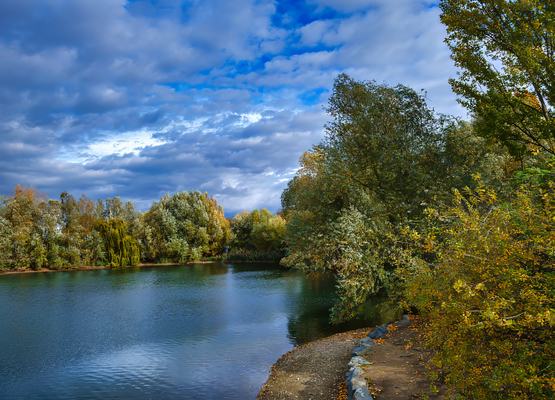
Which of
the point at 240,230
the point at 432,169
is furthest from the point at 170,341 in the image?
the point at 240,230

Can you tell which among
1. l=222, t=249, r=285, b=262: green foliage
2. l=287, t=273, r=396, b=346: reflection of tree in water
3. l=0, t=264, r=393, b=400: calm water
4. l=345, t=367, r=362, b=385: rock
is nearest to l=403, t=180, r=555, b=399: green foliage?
l=345, t=367, r=362, b=385: rock

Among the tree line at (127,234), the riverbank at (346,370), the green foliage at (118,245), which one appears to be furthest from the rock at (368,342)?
the green foliage at (118,245)

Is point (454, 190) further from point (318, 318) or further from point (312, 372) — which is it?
point (318, 318)

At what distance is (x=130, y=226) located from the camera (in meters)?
54.3

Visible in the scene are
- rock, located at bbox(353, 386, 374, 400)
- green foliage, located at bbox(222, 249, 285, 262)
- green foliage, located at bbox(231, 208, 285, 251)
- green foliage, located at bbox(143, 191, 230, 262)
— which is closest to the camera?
rock, located at bbox(353, 386, 374, 400)

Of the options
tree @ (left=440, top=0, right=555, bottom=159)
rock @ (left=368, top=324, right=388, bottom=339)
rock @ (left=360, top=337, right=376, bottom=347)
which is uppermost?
tree @ (left=440, top=0, right=555, bottom=159)

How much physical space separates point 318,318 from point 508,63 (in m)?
13.0

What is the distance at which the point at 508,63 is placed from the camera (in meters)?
10.6

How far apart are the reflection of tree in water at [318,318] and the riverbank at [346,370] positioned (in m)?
1.94

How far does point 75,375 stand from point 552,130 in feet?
→ 51.9

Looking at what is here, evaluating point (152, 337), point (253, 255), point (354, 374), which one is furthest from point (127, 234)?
point (354, 374)

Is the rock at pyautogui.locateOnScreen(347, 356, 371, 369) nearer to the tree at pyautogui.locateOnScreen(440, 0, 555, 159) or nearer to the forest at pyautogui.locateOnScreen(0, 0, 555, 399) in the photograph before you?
the forest at pyautogui.locateOnScreen(0, 0, 555, 399)

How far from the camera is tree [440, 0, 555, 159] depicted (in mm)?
9211

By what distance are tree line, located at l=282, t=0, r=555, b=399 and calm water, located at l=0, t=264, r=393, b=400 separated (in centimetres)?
394
